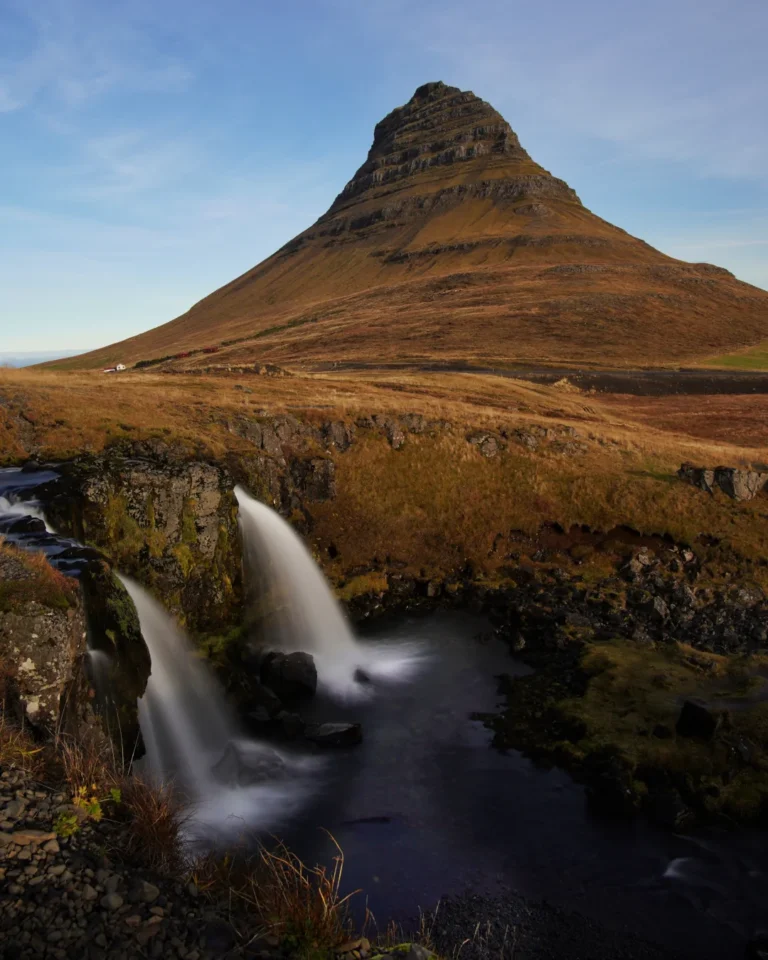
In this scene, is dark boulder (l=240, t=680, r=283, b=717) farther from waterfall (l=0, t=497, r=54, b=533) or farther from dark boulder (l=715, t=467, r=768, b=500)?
dark boulder (l=715, t=467, r=768, b=500)

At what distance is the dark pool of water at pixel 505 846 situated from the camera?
13359 millimetres

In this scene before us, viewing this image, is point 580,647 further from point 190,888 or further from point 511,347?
point 511,347

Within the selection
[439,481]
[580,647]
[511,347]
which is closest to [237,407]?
[439,481]

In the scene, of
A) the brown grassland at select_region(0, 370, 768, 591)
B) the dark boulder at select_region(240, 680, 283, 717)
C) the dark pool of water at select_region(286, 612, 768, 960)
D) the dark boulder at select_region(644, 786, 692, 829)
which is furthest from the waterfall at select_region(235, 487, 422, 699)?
the dark boulder at select_region(644, 786, 692, 829)

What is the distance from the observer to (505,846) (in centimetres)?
1523

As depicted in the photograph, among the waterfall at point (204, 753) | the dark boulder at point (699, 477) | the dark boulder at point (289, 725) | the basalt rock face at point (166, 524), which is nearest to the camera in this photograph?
the waterfall at point (204, 753)

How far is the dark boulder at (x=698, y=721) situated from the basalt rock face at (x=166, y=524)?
51.7ft

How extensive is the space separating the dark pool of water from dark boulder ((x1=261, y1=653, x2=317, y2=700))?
113 inches

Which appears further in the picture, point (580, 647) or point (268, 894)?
point (580, 647)

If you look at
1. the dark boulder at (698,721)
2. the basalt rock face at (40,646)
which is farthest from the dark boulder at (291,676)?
the dark boulder at (698,721)

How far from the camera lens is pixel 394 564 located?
32.6 m

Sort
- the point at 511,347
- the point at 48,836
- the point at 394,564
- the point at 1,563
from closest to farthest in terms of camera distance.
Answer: the point at 48,836 < the point at 1,563 < the point at 394,564 < the point at 511,347

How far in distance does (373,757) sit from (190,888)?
1108 centimetres

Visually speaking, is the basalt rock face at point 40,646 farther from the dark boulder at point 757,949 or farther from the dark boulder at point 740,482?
the dark boulder at point 740,482
